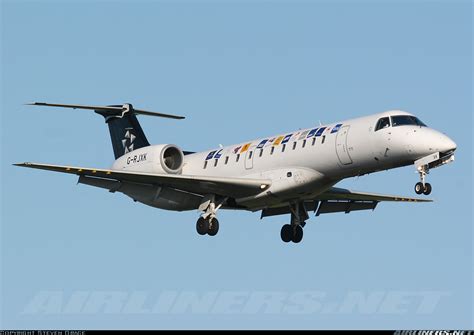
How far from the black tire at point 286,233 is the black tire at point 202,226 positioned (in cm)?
309

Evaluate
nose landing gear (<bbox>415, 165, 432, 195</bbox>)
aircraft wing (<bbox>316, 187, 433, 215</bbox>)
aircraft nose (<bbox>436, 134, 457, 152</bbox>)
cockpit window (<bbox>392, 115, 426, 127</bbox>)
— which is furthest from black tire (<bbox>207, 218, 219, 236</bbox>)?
aircraft nose (<bbox>436, 134, 457, 152</bbox>)

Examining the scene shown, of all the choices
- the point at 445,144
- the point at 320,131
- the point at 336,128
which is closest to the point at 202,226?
the point at 320,131

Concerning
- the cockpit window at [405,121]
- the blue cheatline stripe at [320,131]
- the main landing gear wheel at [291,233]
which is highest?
the cockpit window at [405,121]

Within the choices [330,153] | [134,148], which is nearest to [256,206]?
[330,153]

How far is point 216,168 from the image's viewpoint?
35031 millimetres

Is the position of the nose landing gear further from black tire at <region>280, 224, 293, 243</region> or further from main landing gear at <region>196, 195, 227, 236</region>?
main landing gear at <region>196, 195, 227, 236</region>

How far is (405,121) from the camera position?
3148cm

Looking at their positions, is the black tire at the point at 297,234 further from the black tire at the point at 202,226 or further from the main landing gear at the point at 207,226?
the black tire at the point at 202,226

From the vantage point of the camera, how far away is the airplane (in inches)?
1230

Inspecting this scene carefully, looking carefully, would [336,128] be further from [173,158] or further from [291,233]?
[173,158]

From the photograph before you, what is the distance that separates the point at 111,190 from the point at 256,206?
4.45 m

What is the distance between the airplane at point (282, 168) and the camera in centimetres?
3123

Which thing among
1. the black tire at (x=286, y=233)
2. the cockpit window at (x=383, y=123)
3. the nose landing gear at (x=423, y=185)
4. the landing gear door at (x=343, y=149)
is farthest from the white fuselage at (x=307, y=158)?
the black tire at (x=286, y=233)

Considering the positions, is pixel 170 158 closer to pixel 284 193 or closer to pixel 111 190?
pixel 111 190
